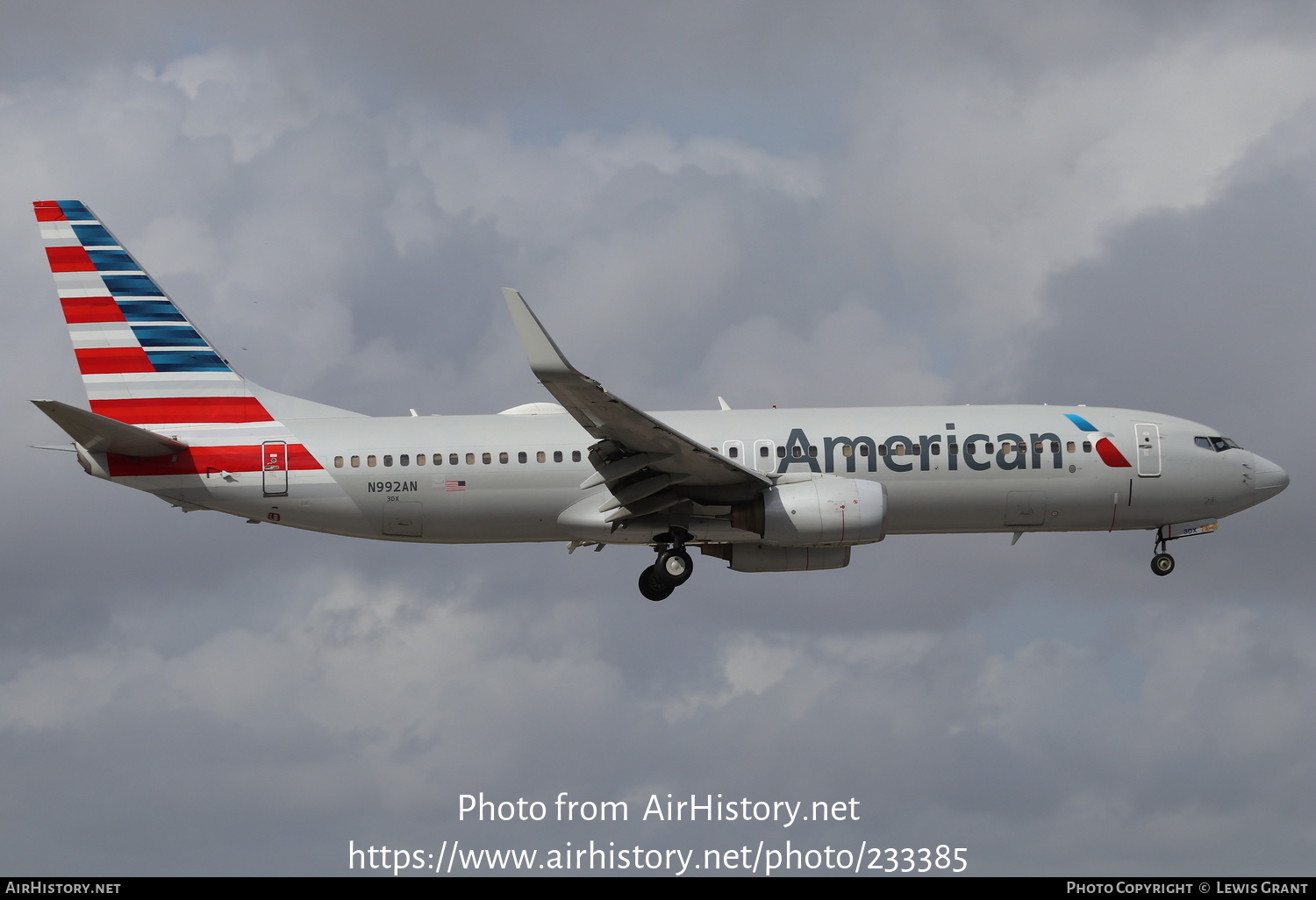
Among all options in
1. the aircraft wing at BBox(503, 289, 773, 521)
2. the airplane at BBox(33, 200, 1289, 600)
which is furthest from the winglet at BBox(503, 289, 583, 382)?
the airplane at BBox(33, 200, 1289, 600)

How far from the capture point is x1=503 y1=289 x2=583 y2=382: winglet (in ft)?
111

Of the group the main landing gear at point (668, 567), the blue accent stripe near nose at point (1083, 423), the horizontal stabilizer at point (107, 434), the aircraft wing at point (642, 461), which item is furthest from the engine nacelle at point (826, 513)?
the horizontal stabilizer at point (107, 434)

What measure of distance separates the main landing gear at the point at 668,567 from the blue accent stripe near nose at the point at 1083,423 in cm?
1155

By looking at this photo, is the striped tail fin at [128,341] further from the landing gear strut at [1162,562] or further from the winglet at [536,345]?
the landing gear strut at [1162,562]

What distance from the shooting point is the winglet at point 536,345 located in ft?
111

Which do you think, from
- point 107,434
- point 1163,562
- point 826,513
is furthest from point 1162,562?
point 107,434

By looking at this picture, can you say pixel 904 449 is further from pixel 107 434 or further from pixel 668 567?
pixel 107 434

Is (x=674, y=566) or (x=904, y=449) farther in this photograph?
(x=674, y=566)

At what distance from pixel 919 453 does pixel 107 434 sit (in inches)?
866

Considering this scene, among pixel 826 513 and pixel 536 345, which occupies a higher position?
pixel 536 345

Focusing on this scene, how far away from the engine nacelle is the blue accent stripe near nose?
6.61 m

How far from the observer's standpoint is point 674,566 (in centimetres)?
4231

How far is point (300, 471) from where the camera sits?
4159 centimetres

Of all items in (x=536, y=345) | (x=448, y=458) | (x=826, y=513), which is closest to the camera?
(x=536, y=345)
